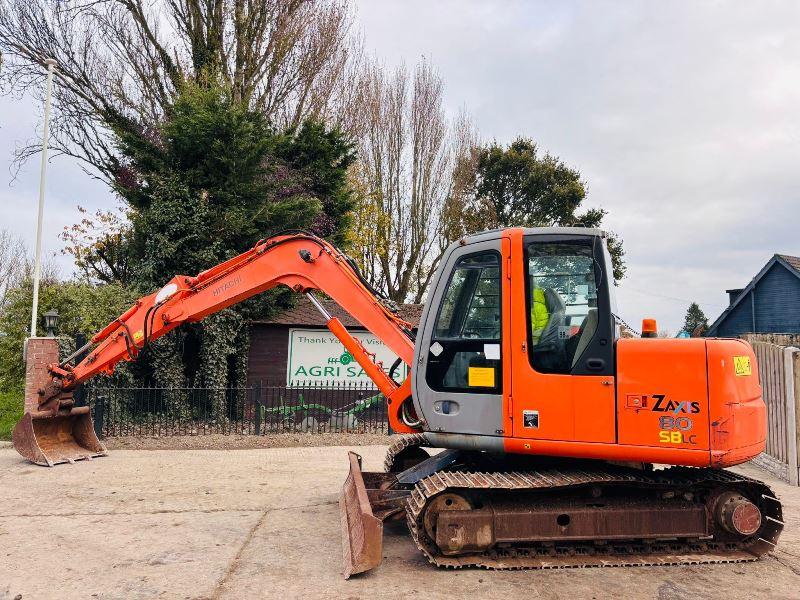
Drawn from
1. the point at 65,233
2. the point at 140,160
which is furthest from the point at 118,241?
the point at 140,160

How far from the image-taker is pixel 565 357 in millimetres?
4895

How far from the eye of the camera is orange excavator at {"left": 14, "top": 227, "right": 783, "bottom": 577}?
15.6 feet

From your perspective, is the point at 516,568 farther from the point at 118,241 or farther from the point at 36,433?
the point at 118,241

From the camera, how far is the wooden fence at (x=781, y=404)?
819 cm

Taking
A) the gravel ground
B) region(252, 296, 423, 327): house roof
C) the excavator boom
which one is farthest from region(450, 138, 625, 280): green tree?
the excavator boom

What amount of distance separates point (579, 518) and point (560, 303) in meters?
1.75

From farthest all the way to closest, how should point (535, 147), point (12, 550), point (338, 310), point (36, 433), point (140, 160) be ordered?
point (535, 147) < point (338, 310) < point (140, 160) < point (36, 433) < point (12, 550)

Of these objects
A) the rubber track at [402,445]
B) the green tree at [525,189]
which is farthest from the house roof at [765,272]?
the rubber track at [402,445]

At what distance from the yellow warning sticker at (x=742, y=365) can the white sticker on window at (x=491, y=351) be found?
186 cm

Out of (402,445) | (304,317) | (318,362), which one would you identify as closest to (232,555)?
(402,445)

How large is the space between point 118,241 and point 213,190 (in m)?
5.09

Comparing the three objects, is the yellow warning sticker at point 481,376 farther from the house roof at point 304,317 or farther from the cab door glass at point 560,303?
the house roof at point 304,317

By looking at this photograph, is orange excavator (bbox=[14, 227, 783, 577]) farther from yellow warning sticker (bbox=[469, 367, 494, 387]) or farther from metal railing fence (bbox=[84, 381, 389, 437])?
metal railing fence (bbox=[84, 381, 389, 437])

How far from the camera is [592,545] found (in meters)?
5.04
